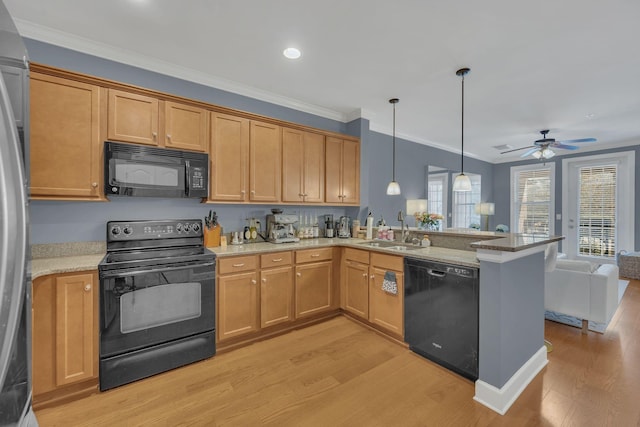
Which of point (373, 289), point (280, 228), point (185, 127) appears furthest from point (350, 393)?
point (185, 127)

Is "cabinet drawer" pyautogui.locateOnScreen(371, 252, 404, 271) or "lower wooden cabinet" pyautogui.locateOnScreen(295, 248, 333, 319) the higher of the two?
"cabinet drawer" pyautogui.locateOnScreen(371, 252, 404, 271)

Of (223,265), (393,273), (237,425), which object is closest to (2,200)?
(237,425)

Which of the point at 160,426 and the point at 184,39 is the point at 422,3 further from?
the point at 160,426

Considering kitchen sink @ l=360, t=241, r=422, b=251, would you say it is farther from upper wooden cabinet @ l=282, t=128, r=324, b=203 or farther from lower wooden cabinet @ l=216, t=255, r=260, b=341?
lower wooden cabinet @ l=216, t=255, r=260, b=341

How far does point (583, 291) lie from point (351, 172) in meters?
2.96

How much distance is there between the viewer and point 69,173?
2178 millimetres

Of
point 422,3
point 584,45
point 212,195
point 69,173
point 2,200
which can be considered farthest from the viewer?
point 212,195

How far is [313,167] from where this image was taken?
11.8ft

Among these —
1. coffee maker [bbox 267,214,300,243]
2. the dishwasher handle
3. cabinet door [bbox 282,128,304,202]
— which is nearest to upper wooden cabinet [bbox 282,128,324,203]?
cabinet door [bbox 282,128,304,202]

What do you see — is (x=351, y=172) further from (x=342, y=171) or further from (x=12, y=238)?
(x=12, y=238)

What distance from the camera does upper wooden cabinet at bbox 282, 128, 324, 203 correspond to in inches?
132

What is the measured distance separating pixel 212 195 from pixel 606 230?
791cm

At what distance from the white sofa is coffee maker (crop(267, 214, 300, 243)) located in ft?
9.45

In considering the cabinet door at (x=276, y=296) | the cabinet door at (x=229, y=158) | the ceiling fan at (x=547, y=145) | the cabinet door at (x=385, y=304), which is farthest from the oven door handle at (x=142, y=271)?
the ceiling fan at (x=547, y=145)
